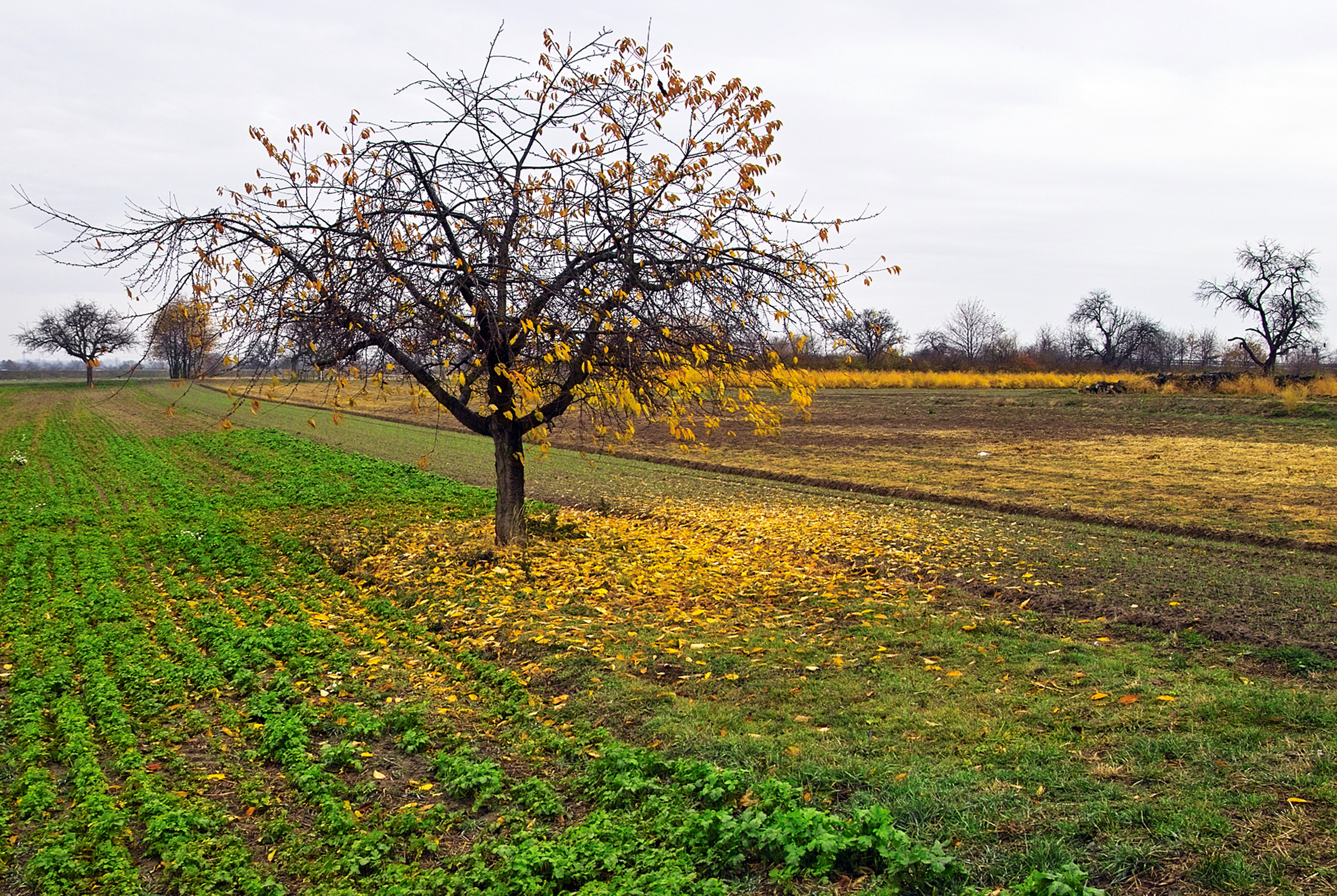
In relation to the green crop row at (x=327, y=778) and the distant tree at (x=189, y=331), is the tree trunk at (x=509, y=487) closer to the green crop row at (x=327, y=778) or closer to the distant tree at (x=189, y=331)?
the green crop row at (x=327, y=778)

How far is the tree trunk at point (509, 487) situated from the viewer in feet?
35.5

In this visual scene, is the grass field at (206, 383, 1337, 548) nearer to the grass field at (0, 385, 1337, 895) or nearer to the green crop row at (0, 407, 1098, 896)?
the grass field at (0, 385, 1337, 895)

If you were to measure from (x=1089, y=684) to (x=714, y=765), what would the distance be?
117 inches

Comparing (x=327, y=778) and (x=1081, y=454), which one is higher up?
(x=1081, y=454)

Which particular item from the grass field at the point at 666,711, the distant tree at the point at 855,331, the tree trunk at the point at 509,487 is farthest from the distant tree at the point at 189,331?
the distant tree at the point at 855,331

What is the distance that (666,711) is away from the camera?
5.87m

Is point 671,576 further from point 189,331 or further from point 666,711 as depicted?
point 189,331

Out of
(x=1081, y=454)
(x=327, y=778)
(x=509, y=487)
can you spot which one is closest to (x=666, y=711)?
(x=327, y=778)

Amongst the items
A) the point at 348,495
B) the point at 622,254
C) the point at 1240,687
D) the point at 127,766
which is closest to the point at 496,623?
the point at 127,766

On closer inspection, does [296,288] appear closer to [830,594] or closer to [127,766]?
[127,766]

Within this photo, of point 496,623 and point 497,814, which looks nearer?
point 497,814

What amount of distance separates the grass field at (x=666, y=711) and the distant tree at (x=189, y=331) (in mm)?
2519

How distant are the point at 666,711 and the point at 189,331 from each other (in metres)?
7.63

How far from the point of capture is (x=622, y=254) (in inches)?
371
